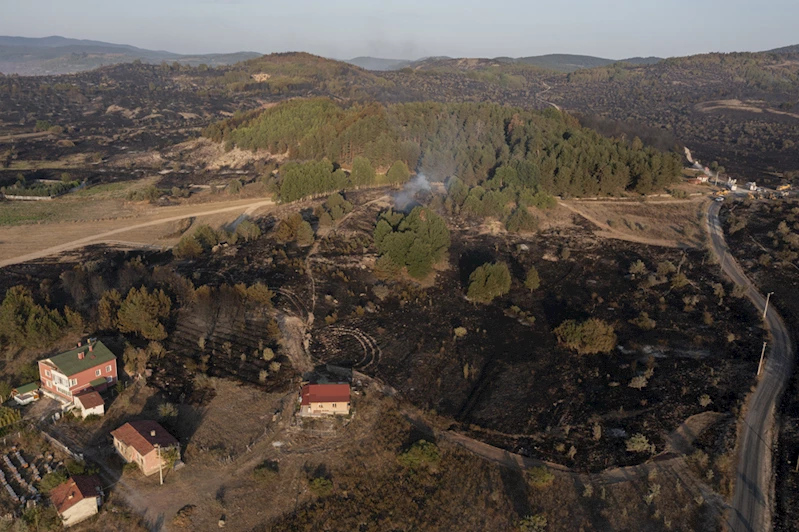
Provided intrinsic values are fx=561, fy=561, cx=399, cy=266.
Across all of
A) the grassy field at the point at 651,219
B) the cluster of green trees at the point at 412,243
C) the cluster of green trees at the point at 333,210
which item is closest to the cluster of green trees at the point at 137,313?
the cluster of green trees at the point at 412,243

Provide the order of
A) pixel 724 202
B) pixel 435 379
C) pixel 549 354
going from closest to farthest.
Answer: pixel 435 379 → pixel 549 354 → pixel 724 202

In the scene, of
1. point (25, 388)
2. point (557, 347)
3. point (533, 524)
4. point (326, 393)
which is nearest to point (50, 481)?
point (25, 388)

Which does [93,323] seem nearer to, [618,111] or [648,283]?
[648,283]

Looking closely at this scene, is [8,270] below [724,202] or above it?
below

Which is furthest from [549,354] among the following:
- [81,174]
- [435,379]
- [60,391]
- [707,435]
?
[81,174]

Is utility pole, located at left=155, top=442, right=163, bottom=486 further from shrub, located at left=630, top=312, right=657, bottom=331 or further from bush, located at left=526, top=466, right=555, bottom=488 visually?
shrub, located at left=630, top=312, right=657, bottom=331
